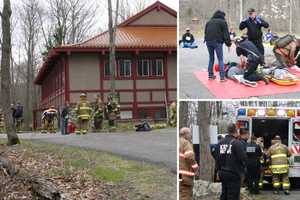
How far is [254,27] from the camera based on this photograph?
15.6ft

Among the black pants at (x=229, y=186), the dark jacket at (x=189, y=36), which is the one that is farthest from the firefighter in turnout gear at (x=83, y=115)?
the dark jacket at (x=189, y=36)

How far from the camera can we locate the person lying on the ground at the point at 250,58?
4.82m

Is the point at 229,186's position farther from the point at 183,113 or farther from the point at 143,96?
the point at 143,96

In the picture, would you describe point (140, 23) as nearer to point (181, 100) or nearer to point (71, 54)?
point (71, 54)

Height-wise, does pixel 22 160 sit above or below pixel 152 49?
below

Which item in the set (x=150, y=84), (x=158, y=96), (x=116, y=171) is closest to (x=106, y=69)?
→ (x=150, y=84)

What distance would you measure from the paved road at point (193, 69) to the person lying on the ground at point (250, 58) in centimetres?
8

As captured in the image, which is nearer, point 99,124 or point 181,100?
point 181,100

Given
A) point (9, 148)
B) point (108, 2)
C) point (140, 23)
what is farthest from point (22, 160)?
point (140, 23)

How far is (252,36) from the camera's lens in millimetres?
4805

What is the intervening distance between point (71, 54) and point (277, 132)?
27.6 m

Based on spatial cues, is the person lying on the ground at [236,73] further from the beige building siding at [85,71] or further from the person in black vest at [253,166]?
the beige building siding at [85,71]

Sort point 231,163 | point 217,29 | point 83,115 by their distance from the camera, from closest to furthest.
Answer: point 217,29 < point 231,163 < point 83,115

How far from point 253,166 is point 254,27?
182cm
